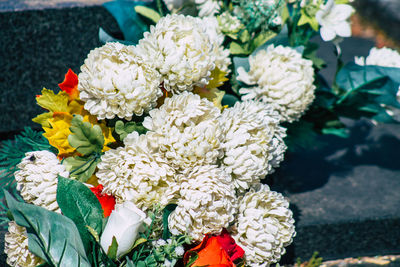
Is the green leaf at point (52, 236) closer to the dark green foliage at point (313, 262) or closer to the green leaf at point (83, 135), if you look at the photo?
the green leaf at point (83, 135)

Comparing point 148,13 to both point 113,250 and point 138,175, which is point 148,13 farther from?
point 113,250

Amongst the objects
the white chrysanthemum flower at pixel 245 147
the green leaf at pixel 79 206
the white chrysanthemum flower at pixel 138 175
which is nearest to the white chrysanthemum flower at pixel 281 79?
the white chrysanthemum flower at pixel 245 147

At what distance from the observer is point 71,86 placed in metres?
1.12

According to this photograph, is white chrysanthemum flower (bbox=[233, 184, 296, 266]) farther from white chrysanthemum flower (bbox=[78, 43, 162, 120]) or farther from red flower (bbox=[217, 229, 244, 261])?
white chrysanthemum flower (bbox=[78, 43, 162, 120])

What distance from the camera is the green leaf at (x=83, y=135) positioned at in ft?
3.42

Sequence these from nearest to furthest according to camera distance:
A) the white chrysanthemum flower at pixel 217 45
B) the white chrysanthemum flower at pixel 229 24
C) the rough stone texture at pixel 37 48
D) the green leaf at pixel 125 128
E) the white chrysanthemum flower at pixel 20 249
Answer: the white chrysanthemum flower at pixel 20 249
the green leaf at pixel 125 128
the white chrysanthemum flower at pixel 217 45
the white chrysanthemum flower at pixel 229 24
the rough stone texture at pixel 37 48

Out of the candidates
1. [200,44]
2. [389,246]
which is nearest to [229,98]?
[200,44]

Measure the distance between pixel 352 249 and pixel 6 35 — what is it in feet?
5.74

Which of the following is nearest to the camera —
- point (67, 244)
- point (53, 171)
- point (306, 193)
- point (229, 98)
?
point (67, 244)

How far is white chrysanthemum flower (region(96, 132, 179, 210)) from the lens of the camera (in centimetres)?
94

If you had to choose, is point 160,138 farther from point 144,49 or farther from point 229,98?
point 229,98

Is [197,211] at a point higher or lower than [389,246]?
higher

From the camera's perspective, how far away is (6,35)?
5.58 ft

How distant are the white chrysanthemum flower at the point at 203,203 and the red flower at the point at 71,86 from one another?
42 cm
